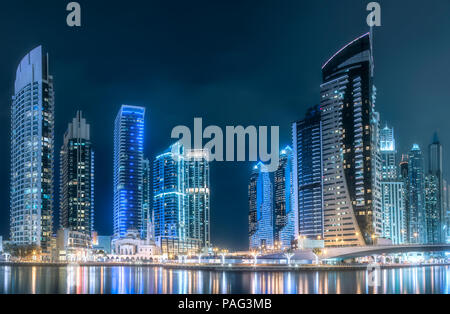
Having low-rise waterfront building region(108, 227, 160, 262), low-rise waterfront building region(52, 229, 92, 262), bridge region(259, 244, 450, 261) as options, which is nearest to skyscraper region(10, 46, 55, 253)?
low-rise waterfront building region(52, 229, 92, 262)

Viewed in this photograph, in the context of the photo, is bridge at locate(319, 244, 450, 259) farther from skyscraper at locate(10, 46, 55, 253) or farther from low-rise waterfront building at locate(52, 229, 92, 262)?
skyscraper at locate(10, 46, 55, 253)

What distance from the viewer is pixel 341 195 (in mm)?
147125

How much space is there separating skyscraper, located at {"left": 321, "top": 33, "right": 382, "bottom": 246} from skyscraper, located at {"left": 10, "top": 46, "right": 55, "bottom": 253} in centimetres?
7732

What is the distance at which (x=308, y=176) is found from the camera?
168750 millimetres

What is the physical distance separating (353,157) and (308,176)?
26058 mm

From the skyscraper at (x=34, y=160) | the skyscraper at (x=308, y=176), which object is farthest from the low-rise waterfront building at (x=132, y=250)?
the skyscraper at (x=308, y=176)

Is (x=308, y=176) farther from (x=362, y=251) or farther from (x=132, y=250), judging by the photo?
(x=132, y=250)

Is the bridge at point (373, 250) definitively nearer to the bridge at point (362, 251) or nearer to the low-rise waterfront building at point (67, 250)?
the bridge at point (362, 251)

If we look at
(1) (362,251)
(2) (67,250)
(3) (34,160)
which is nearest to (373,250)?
(1) (362,251)

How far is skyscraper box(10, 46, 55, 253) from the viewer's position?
154 m

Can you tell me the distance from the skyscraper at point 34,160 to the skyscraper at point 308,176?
73.7 m
